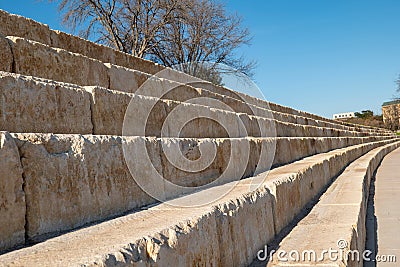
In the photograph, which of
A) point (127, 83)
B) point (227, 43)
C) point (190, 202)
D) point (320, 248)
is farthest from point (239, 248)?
point (227, 43)

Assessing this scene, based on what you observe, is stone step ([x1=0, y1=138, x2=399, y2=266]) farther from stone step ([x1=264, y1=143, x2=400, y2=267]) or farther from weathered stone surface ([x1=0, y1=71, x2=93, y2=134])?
weathered stone surface ([x1=0, y1=71, x2=93, y2=134])

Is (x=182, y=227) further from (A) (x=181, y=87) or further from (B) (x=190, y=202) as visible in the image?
(A) (x=181, y=87)

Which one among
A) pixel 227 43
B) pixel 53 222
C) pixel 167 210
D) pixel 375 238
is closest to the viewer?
pixel 53 222

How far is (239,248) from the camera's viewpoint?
1684 millimetres

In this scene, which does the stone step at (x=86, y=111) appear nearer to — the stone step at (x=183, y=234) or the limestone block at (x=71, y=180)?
the limestone block at (x=71, y=180)

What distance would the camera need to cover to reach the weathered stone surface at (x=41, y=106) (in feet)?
4.87

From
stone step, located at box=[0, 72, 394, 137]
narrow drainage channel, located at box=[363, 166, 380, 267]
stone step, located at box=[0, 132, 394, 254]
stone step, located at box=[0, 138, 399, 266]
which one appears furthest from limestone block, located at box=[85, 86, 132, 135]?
narrow drainage channel, located at box=[363, 166, 380, 267]

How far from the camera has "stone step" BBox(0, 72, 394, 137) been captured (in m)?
1.52

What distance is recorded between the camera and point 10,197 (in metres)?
1.11

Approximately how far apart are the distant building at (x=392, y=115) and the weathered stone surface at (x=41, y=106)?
176ft

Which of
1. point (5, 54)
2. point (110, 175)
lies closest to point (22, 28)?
point (5, 54)

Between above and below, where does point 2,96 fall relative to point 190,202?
above

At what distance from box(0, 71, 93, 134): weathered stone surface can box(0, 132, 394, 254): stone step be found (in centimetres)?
28

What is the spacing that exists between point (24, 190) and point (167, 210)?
23.9 inches
